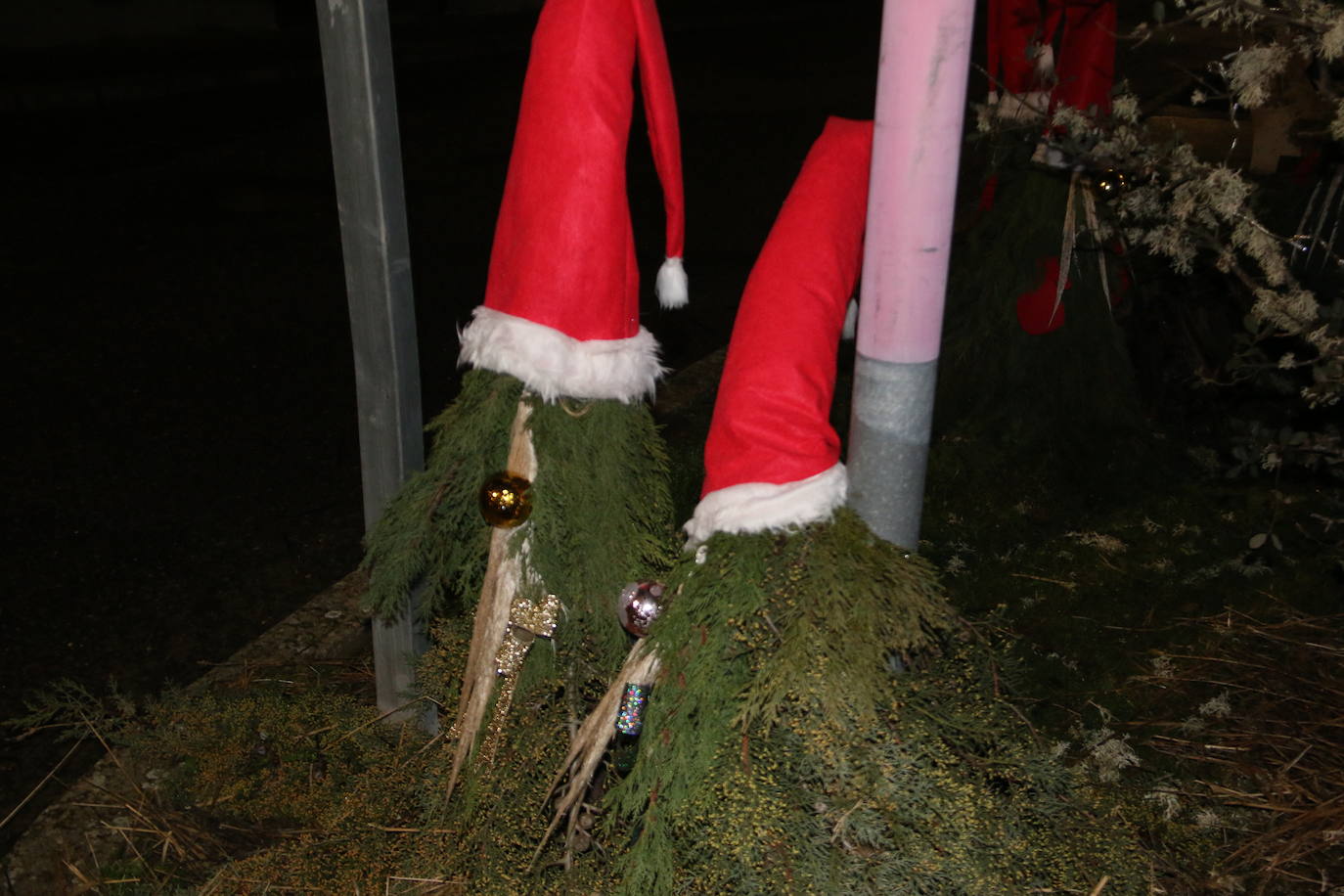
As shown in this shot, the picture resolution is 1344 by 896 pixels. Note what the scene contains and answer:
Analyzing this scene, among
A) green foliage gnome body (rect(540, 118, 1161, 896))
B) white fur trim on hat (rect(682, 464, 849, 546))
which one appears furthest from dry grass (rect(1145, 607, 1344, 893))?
white fur trim on hat (rect(682, 464, 849, 546))

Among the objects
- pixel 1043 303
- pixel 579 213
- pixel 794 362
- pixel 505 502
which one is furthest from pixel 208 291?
pixel 794 362

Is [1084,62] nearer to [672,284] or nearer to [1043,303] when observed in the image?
[1043,303]

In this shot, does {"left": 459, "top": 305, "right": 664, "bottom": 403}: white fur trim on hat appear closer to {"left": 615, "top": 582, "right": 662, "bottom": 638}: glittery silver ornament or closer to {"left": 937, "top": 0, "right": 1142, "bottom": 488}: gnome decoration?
{"left": 615, "top": 582, "right": 662, "bottom": 638}: glittery silver ornament

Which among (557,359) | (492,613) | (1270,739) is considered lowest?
(1270,739)

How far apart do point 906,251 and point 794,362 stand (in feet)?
0.73

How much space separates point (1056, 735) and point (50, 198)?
7.00 meters

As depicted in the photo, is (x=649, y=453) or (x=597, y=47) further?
(x=649, y=453)

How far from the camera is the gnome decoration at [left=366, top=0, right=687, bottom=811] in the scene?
1834 mm

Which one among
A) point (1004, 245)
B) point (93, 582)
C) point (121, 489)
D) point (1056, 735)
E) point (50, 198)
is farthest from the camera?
point (50, 198)

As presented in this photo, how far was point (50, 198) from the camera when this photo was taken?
730cm

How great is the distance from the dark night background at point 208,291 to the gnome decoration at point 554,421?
1.24 meters

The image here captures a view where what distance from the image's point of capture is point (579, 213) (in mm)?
1845

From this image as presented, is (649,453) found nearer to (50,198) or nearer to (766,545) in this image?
(766,545)

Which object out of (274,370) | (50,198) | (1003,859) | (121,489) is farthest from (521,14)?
(1003,859)
